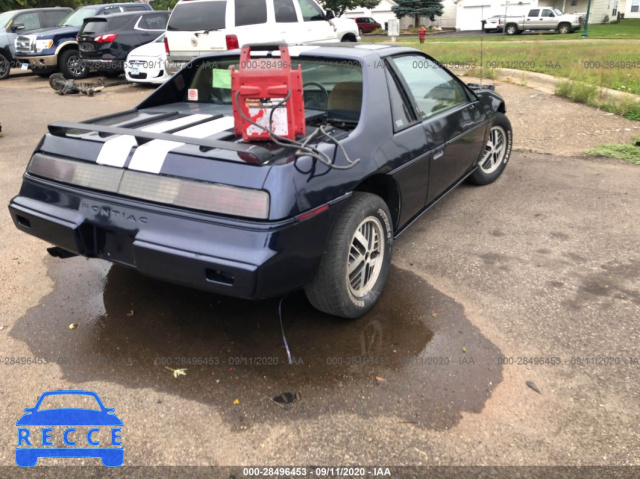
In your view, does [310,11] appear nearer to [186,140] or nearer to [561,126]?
[561,126]

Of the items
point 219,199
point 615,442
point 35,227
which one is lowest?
point 615,442

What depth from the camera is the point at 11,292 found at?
351 cm

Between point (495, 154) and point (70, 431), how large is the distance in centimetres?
473

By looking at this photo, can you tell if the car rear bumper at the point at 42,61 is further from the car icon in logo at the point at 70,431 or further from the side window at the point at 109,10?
the car icon in logo at the point at 70,431

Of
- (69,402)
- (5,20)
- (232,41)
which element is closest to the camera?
(69,402)

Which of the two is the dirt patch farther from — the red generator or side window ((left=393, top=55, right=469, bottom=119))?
the red generator

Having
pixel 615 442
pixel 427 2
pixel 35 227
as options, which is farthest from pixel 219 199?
pixel 427 2

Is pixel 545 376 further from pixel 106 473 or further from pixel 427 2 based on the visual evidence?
pixel 427 2

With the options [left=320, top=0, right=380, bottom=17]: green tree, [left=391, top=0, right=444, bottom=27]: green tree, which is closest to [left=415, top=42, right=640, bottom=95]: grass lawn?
[left=391, top=0, right=444, bottom=27]: green tree

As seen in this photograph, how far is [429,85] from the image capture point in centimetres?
406

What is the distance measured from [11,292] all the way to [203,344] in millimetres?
1564

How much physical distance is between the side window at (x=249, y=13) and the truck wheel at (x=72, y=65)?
20.8ft

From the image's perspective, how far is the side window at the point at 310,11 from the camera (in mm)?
10419

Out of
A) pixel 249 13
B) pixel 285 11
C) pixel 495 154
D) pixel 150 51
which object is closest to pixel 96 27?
pixel 150 51
